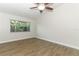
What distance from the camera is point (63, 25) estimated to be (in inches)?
158

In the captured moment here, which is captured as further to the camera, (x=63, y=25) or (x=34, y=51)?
(x=63, y=25)

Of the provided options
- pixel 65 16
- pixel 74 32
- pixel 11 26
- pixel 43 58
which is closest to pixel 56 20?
pixel 65 16

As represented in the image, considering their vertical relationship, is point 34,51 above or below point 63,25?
below

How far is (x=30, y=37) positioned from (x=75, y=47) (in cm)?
301

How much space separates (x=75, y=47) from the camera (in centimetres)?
408

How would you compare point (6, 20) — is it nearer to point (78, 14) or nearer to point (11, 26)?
point (11, 26)

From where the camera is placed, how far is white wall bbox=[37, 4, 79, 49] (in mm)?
3426

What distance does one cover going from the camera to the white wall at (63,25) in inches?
135

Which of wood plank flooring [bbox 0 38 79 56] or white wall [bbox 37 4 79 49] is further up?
white wall [bbox 37 4 79 49]

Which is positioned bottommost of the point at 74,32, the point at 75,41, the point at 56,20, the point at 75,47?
the point at 75,47

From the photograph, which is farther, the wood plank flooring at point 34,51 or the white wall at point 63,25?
the white wall at point 63,25

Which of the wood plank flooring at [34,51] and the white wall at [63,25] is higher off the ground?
the white wall at [63,25]

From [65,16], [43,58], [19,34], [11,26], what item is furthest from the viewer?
[19,34]

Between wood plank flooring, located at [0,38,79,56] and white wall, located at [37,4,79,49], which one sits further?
white wall, located at [37,4,79,49]
